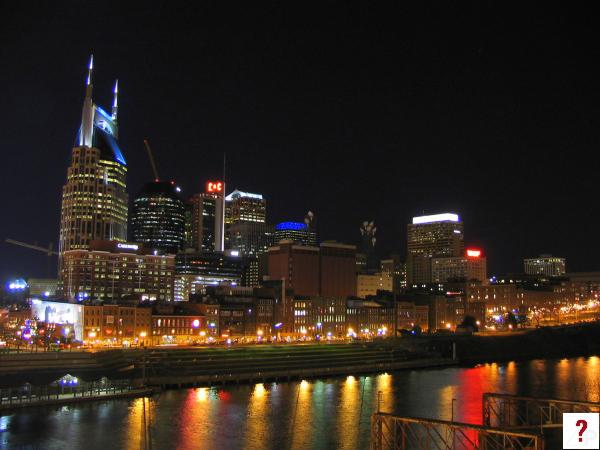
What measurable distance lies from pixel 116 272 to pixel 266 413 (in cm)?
12798

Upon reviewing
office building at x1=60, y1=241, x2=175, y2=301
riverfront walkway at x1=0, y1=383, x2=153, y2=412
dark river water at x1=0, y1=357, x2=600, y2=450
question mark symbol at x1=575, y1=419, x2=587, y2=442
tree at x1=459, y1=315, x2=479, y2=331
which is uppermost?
office building at x1=60, y1=241, x2=175, y2=301

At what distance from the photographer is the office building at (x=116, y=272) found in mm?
174000

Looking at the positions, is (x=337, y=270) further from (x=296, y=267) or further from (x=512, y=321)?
(x=512, y=321)

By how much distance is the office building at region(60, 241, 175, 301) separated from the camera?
571 feet

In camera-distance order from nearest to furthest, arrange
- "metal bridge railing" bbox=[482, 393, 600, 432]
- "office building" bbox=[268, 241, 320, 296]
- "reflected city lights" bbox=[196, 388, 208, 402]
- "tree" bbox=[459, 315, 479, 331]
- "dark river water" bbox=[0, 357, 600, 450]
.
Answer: "metal bridge railing" bbox=[482, 393, 600, 432], "dark river water" bbox=[0, 357, 600, 450], "reflected city lights" bbox=[196, 388, 208, 402], "tree" bbox=[459, 315, 479, 331], "office building" bbox=[268, 241, 320, 296]

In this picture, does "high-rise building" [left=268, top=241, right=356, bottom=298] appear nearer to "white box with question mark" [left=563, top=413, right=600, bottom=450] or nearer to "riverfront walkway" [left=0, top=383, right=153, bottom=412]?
"riverfront walkway" [left=0, top=383, right=153, bottom=412]

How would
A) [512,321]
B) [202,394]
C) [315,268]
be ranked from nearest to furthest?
[202,394] < [512,321] < [315,268]

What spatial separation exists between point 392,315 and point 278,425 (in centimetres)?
10012

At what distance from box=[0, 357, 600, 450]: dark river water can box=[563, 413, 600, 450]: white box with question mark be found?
2541 centimetres

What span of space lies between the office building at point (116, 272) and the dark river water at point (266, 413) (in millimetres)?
101561

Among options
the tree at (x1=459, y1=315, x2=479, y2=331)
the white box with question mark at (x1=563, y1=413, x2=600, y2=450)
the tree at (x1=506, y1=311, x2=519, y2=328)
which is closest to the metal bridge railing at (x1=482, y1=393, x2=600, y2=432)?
the white box with question mark at (x1=563, y1=413, x2=600, y2=450)

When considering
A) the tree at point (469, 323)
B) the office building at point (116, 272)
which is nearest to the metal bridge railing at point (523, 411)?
the tree at point (469, 323)

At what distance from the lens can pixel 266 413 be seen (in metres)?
59.1

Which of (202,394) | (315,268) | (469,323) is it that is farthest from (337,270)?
(202,394)
